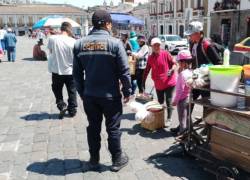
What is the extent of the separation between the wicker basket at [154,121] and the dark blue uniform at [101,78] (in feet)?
5.14

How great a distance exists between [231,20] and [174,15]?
16.9m

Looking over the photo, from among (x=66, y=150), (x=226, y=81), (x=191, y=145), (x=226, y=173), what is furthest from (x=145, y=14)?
(x=226, y=173)

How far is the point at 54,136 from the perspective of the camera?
5867 mm

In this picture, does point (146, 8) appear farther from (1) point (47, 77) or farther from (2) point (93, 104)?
(2) point (93, 104)

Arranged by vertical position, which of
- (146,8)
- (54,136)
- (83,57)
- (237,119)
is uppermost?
(146,8)

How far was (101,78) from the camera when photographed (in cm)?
415

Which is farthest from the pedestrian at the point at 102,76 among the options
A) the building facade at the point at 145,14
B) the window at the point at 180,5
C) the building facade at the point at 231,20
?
the building facade at the point at 145,14

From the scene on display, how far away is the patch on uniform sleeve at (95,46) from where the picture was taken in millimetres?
4031

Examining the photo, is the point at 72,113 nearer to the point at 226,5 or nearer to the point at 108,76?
the point at 108,76

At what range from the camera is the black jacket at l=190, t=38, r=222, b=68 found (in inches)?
198

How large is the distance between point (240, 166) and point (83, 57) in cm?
221

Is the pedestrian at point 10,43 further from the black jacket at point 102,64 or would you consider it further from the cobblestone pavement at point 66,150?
the black jacket at point 102,64

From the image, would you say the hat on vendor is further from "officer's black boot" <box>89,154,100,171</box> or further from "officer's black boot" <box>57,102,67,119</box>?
"officer's black boot" <box>57,102,67,119</box>

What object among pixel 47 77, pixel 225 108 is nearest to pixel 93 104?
pixel 225 108
